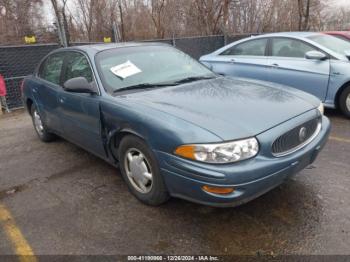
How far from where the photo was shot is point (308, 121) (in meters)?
2.79

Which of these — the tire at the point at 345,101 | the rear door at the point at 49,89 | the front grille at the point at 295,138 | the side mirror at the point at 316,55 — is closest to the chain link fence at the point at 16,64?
the rear door at the point at 49,89

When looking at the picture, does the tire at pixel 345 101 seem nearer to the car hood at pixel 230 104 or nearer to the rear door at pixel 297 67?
the rear door at pixel 297 67

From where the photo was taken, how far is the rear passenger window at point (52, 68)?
427 centimetres

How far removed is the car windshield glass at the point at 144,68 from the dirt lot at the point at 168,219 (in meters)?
1.12

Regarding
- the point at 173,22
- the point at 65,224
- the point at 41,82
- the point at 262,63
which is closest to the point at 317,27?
the point at 173,22

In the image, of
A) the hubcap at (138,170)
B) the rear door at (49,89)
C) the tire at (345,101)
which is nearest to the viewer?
the hubcap at (138,170)

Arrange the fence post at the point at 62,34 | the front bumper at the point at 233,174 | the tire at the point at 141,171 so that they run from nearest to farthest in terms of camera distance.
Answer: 1. the front bumper at the point at 233,174
2. the tire at the point at 141,171
3. the fence post at the point at 62,34

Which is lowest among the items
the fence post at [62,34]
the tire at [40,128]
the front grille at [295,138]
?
the tire at [40,128]

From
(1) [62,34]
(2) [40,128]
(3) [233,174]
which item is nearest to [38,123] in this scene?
(2) [40,128]

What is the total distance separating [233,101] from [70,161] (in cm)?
249

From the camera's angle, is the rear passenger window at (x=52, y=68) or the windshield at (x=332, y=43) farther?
the windshield at (x=332, y=43)

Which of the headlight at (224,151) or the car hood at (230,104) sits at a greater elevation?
the car hood at (230,104)

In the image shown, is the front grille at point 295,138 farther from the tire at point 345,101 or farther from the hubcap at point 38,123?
the hubcap at point 38,123

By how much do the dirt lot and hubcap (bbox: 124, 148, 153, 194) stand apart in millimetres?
197
